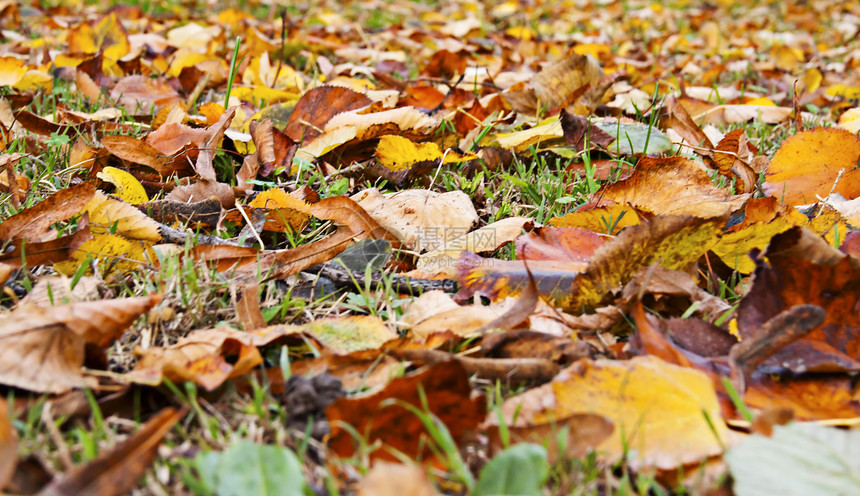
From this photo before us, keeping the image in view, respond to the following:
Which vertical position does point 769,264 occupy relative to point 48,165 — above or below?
above

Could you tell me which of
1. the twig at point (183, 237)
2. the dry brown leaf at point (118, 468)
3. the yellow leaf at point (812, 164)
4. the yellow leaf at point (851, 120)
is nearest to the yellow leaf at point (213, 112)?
the twig at point (183, 237)

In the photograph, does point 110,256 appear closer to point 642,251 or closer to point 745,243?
point 642,251

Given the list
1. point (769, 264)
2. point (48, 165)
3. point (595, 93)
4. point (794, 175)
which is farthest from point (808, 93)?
point (48, 165)

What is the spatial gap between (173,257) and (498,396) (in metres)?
0.63

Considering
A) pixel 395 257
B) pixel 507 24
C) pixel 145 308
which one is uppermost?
pixel 145 308

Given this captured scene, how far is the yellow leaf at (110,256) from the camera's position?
3.62 ft

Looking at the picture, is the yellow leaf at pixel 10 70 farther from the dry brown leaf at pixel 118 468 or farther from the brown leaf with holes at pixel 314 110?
the dry brown leaf at pixel 118 468

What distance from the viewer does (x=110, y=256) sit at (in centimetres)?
112

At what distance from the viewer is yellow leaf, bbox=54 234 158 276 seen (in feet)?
3.62

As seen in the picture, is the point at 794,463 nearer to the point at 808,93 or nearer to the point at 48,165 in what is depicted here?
the point at 48,165

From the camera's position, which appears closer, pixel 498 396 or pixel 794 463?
pixel 794 463

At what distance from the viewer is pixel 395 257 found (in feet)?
4.01

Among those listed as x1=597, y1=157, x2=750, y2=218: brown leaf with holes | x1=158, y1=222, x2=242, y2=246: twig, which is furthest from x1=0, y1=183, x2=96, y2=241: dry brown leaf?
x1=597, y1=157, x2=750, y2=218: brown leaf with holes

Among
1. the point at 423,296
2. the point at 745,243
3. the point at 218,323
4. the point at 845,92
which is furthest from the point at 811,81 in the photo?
the point at 218,323
